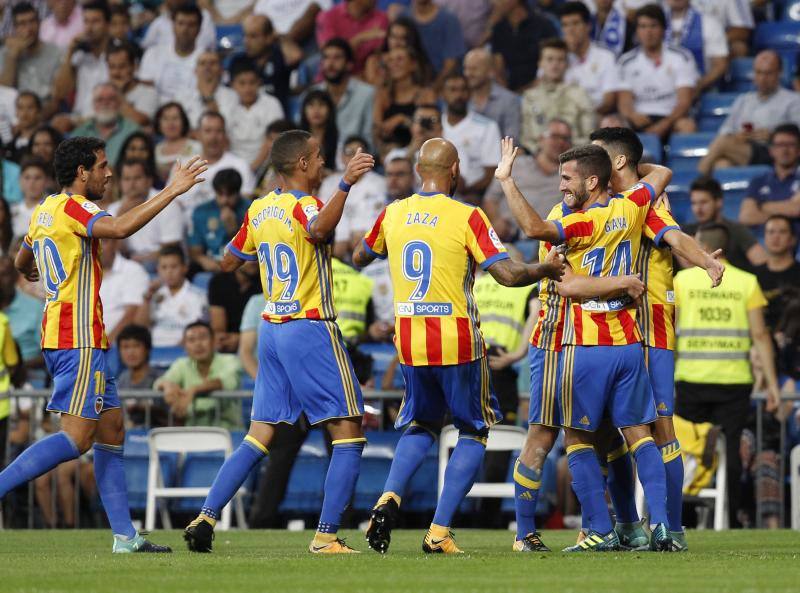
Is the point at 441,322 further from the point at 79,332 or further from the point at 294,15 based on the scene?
the point at 294,15

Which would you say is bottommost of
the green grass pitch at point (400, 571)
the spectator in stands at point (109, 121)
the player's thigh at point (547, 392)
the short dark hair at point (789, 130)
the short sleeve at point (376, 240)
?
the green grass pitch at point (400, 571)

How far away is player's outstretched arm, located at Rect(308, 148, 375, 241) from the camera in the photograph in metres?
8.34

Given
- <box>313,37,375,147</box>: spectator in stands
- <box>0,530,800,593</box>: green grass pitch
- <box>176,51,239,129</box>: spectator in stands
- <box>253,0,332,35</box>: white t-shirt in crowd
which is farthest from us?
<box>253,0,332,35</box>: white t-shirt in crowd

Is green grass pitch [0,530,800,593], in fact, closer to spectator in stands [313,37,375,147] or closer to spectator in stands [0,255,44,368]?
spectator in stands [0,255,44,368]

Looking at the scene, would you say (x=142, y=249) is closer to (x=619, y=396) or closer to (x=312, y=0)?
(x=312, y=0)

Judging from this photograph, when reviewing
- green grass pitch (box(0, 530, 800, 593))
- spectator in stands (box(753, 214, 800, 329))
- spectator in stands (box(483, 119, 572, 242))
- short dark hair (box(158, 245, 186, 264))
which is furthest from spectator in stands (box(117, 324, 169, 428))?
spectator in stands (box(753, 214, 800, 329))

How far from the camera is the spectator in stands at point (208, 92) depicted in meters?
19.1

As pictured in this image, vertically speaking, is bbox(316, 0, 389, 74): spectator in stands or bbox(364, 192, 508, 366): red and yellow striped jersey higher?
bbox(316, 0, 389, 74): spectator in stands

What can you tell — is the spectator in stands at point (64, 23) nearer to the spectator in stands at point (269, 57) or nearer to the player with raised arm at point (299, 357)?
the spectator in stands at point (269, 57)

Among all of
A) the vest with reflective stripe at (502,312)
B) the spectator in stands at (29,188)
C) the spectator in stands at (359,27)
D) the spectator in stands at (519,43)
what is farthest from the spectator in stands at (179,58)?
the vest with reflective stripe at (502,312)

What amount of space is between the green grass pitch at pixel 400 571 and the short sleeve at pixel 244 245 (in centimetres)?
180

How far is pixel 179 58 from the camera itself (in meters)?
20.2

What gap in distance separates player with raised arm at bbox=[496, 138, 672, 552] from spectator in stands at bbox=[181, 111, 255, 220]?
9622 mm

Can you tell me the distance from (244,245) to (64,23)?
13.7m
